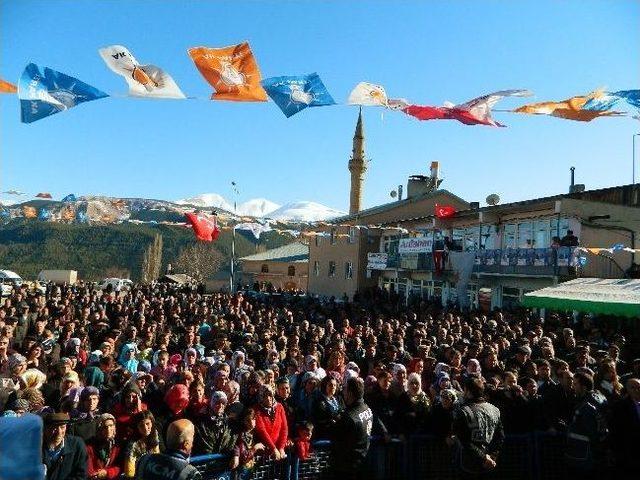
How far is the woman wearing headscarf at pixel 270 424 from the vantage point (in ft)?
18.1

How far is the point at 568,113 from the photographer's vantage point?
32.1 feet

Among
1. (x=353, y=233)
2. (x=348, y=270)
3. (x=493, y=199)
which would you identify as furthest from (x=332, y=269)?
(x=493, y=199)

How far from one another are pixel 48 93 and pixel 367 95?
5315 mm

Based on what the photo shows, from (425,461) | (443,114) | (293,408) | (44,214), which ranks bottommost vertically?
(425,461)

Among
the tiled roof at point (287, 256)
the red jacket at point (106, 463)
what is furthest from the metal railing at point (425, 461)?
the tiled roof at point (287, 256)

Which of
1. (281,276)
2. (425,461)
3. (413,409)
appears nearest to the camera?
(425,461)

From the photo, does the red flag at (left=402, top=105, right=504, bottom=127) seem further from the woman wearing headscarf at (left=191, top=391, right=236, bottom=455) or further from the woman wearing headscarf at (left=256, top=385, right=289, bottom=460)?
the woman wearing headscarf at (left=191, top=391, right=236, bottom=455)

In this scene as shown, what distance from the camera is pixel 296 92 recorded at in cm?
939

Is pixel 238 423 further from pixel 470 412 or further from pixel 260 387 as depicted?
pixel 470 412

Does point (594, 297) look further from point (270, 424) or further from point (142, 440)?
point (142, 440)

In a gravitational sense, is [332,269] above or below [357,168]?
below

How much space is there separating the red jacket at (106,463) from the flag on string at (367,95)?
6.91m

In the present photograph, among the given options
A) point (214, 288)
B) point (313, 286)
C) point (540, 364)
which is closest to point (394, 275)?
point (313, 286)

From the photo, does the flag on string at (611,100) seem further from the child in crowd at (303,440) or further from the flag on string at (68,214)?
the flag on string at (68,214)
